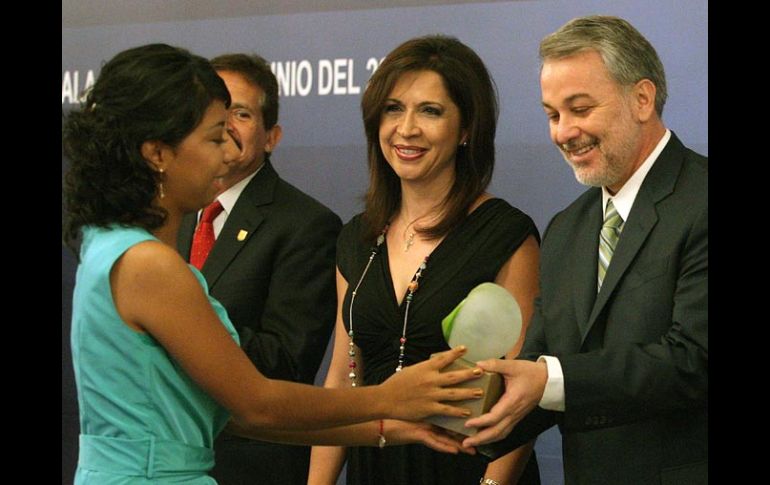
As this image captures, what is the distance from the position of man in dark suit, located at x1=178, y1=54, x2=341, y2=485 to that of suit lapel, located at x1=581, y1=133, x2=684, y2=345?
105cm

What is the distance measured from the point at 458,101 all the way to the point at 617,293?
878 mm

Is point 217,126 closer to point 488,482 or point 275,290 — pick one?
point 275,290

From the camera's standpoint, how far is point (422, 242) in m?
3.65

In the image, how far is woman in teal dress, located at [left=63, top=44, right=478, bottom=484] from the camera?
2574 millimetres

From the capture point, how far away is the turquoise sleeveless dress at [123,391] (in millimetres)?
2594

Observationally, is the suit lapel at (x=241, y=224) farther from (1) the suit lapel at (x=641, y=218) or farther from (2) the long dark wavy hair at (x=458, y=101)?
(1) the suit lapel at (x=641, y=218)

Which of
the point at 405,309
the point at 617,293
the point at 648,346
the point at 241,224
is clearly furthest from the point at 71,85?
the point at 648,346

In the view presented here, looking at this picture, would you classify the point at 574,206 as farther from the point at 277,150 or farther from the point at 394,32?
the point at 277,150

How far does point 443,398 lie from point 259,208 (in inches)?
49.3

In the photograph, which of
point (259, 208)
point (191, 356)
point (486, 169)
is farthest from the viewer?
point (259, 208)

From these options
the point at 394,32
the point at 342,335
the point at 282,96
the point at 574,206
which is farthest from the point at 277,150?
the point at 574,206

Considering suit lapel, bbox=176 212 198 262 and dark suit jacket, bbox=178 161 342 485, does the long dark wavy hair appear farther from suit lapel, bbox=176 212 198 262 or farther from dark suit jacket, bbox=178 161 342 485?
suit lapel, bbox=176 212 198 262

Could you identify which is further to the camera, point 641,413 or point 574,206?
point 574,206

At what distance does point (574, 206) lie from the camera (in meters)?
3.39
